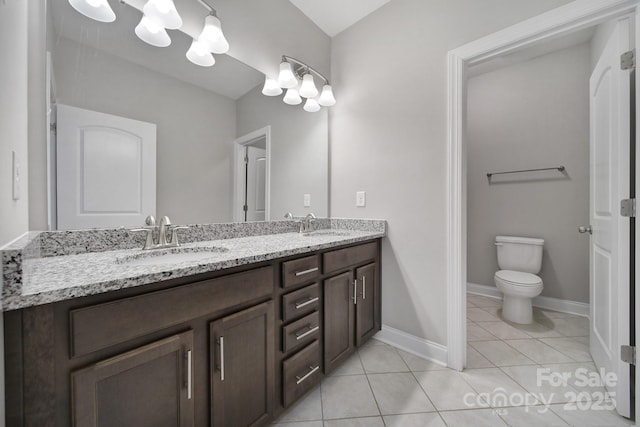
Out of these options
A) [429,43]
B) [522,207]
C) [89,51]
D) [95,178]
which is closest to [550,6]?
[429,43]

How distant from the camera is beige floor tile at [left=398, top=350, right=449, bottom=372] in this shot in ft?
5.18

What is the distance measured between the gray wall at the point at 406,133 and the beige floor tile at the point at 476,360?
222mm

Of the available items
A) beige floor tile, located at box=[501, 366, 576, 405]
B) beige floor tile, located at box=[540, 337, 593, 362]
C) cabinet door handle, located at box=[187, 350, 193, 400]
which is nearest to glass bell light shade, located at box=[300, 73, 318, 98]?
cabinet door handle, located at box=[187, 350, 193, 400]

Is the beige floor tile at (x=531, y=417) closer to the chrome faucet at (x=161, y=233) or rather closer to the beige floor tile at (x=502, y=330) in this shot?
the beige floor tile at (x=502, y=330)

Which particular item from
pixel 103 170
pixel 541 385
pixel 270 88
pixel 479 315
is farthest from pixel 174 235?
pixel 479 315

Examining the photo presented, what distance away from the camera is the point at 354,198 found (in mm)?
2057

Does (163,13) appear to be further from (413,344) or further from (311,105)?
(413,344)

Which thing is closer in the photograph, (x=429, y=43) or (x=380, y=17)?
(x=429, y=43)

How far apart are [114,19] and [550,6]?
6.81 feet

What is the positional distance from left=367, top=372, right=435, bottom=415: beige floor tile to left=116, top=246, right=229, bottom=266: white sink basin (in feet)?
3.61

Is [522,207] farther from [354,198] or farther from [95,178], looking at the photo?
[95,178]

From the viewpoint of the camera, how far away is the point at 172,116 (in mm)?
1294

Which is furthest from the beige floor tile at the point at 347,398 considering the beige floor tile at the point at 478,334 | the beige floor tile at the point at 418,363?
the beige floor tile at the point at 478,334

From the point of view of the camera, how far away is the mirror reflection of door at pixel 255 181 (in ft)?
5.34
